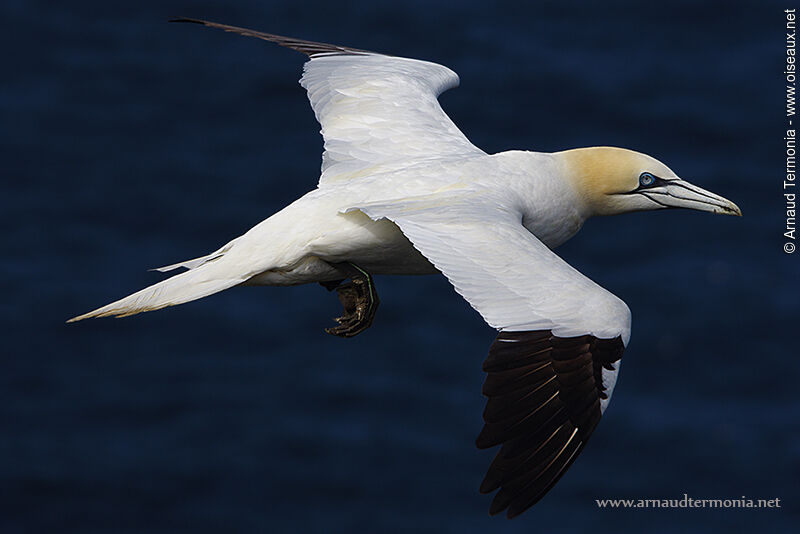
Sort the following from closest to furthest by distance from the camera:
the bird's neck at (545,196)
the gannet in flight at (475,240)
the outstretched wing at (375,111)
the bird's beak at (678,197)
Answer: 1. the gannet in flight at (475,240)
2. the bird's neck at (545,196)
3. the bird's beak at (678,197)
4. the outstretched wing at (375,111)

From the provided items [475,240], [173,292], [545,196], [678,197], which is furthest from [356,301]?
[678,197]

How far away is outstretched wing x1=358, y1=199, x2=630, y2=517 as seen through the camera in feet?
28.3

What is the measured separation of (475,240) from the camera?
9391 millimetres

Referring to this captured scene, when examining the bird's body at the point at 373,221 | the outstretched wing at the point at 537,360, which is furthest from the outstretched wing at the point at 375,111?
the outstretched wing at the point at 537,360

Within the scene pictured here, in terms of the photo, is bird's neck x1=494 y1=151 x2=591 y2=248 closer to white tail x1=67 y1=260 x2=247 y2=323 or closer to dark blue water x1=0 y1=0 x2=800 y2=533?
white tail x1=67 y1=260 x2=247 y2=323

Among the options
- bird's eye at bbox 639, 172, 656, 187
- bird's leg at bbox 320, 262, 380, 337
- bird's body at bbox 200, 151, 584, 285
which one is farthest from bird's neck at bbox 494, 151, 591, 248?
bird's leg at bbox 320, 262, 380, 337

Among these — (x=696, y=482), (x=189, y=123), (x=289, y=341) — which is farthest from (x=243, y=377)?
(x=696, y=482)

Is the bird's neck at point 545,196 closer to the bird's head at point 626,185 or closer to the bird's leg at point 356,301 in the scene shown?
the bird's head at point 626,185

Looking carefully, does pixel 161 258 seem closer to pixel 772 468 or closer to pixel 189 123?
pixel 189 123

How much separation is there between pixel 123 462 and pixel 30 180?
4.68 metres

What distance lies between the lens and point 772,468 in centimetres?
2038

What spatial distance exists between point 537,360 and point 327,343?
39.0 ft

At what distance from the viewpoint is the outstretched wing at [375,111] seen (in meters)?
11.2

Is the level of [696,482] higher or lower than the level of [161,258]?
lower
